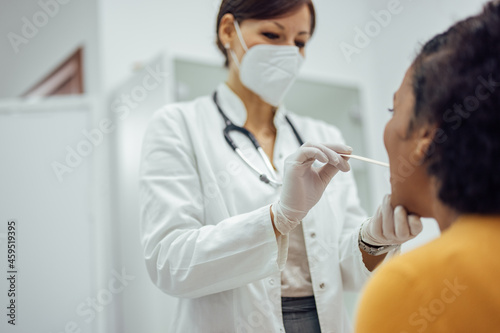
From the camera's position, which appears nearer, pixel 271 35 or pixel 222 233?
pixel 222 233

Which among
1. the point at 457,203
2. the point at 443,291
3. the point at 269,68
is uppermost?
the point at 269,68

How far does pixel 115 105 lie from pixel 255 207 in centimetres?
153

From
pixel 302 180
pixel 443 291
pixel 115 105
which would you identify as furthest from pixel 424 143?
pixel 115 105

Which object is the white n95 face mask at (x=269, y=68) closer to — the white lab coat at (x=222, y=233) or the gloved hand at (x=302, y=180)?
the white lab coat at (x=222, y=233)

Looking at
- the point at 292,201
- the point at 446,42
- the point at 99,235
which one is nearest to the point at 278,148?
the point at 292,201

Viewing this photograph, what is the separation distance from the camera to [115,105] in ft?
8.34

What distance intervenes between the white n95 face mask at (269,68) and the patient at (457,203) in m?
0.62

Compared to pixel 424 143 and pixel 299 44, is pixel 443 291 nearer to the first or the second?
pixel 424 143

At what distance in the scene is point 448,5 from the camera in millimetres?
2566

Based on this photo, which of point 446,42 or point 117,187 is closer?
point 446,42

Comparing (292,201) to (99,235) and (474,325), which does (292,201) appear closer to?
(474,325)

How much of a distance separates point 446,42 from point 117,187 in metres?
2.01

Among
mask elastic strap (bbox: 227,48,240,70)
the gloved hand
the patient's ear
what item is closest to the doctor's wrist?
the gloved hand

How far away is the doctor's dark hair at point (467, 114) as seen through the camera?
2.23ft
